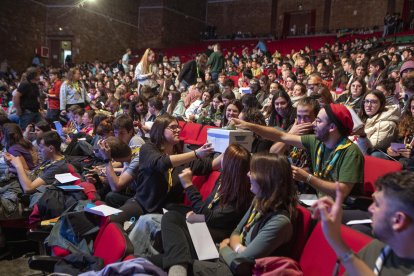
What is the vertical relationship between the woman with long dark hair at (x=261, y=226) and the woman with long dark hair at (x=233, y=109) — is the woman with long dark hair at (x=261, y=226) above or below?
below

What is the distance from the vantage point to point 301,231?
2.02 meters

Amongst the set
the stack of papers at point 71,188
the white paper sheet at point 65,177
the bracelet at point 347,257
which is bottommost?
the stack of papers at point 71,188

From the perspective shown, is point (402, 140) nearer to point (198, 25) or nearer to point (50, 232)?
point (50, 232)

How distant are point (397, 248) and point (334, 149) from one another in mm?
1142

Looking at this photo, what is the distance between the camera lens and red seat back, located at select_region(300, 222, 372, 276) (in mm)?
1685

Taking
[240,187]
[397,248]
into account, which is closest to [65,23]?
[240,187]

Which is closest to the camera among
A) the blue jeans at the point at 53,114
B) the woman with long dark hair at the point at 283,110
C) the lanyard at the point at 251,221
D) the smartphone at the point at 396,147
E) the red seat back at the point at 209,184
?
the lanyard at the point at 251,221

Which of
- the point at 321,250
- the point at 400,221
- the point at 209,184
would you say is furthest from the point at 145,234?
the point at 400,221

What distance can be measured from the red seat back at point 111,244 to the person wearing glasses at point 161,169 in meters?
0.31

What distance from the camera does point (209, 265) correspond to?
6.93ft

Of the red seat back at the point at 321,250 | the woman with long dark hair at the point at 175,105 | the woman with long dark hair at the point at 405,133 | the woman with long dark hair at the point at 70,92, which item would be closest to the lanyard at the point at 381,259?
the red seat back at the point at 321,250

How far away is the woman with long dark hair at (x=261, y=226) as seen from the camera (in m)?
1.92

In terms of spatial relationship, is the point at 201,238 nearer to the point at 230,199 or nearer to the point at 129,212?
the point at 230,199

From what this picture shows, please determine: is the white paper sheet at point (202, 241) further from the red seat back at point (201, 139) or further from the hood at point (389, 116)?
the red seat back at point (201, 139)
